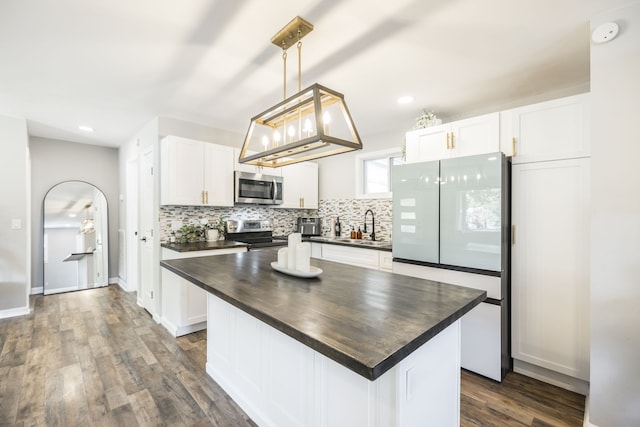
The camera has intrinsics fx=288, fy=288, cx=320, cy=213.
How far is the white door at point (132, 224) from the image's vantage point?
4426 millimetres

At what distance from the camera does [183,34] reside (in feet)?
6.07

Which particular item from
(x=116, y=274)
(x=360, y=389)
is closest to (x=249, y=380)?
(x=360, y=389)

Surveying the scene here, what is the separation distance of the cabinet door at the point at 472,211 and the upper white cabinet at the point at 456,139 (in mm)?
286

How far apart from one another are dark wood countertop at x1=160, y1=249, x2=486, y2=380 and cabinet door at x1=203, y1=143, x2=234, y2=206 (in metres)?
1.61

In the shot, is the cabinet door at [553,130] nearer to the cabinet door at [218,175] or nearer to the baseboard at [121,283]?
the cabinet door at [218,175]

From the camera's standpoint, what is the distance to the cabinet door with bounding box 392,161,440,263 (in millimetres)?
2564

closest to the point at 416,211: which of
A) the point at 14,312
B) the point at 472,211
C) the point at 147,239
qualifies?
the point at 472,211

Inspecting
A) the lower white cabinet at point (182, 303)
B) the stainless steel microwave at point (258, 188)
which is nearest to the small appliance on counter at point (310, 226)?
the stainless steel microwave at point (258, 188)

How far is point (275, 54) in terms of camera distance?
82.0 inches

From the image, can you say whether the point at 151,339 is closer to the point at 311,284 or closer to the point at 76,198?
the point at 311,284

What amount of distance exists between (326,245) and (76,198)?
4268 millimetres

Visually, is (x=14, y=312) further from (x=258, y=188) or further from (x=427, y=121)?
(x=427, y=121)

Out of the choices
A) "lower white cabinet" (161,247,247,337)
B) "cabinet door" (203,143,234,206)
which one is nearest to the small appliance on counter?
"cabinet door" (203,143,234,206)

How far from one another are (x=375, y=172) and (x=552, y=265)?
2.50m
